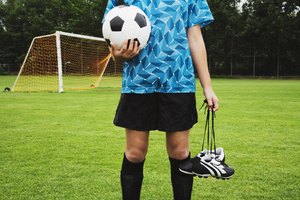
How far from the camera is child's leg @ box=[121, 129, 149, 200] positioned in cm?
214

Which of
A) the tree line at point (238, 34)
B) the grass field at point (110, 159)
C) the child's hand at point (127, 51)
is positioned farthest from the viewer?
the tree line at point (238, 34)

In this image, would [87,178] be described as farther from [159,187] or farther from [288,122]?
[288,122]

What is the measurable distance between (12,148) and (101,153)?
1.08 metres

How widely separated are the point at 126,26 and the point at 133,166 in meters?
0.79

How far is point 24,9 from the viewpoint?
41.4 meters

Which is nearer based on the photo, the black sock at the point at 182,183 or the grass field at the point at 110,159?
the black sock at the point at 182,183

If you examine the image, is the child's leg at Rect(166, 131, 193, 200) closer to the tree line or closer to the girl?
the girl

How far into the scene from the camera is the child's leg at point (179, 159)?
212 cm

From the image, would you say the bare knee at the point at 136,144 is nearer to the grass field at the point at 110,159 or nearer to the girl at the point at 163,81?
the girl at the point at 163,81

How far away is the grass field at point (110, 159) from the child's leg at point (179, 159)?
61 cm

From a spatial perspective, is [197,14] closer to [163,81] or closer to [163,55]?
[163,55]

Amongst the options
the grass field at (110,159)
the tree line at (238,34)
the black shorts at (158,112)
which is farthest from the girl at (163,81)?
the tree line at (238,34)

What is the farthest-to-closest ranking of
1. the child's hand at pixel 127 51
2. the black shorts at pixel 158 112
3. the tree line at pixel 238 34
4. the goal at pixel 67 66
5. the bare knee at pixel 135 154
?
the tree line at pixel 238 34
the goal at pixel 67 66
the bare knee at pixel 135 154
the black shorts at pixel 158 112
the child's hand at pixel 127 51

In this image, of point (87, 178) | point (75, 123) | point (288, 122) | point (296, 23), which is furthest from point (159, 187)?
point (296, 23)
